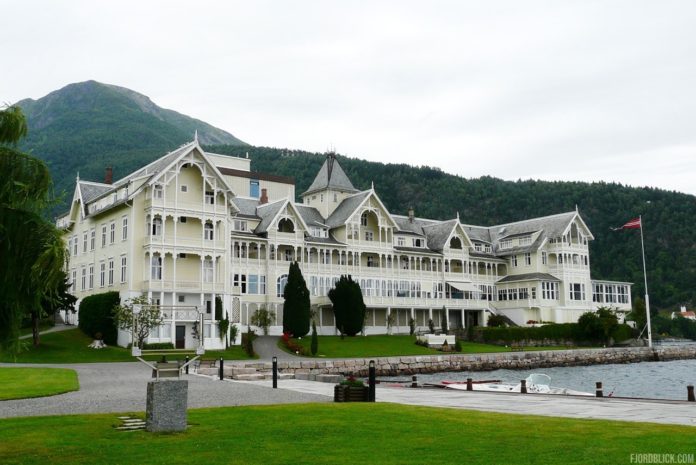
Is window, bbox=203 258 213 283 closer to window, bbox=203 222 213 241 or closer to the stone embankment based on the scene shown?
window, bbox=203 222 213 241

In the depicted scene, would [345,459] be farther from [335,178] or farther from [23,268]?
[335,178]

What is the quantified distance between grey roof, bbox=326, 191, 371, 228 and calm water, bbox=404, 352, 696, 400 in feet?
84.1

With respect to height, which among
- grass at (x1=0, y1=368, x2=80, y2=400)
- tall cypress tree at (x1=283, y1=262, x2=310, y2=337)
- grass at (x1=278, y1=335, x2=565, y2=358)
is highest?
tall cypress tree at (x1=283, y1=262, x2=310, y2=337)

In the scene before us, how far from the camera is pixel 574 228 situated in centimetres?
8725

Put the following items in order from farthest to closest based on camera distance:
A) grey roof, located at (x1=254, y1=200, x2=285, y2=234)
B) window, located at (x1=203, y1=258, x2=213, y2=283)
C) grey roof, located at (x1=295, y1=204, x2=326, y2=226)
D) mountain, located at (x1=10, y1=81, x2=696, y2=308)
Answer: mountain, located at (x1=10, y1=81, x2=696, y2=308) → grey roof, located at (x1=295, y1=204, x2=326, y2=226) → grey roof, located at (x1=254, y1=200, x2=285, y2=234) → window, located at (x1=203, y1=258, x2=213, y2=283)

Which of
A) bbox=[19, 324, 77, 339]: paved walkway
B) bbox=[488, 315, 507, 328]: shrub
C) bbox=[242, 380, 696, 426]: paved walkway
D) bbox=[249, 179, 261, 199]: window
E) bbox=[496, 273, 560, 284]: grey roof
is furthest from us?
bbox=[249, 179, 261, 199]: window

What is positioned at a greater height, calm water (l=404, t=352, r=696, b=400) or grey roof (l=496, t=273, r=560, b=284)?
grey roof (l=496, t=273, r=560, b=284)

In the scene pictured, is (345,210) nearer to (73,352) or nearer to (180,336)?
(180,336)

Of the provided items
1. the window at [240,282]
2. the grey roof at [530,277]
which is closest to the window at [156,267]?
the window at [240,282]

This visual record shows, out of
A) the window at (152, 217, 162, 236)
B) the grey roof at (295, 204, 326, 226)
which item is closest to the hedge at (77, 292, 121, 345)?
the window at (152, 217, 162, 236)

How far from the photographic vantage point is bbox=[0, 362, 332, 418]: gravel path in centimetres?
2211

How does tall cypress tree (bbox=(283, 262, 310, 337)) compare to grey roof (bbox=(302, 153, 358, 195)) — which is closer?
tall cypress tree (bbox=(283, 262, 310, 337))

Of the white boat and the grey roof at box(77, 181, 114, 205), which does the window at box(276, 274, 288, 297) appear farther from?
the white boat

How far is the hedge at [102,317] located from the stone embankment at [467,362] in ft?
46.5
